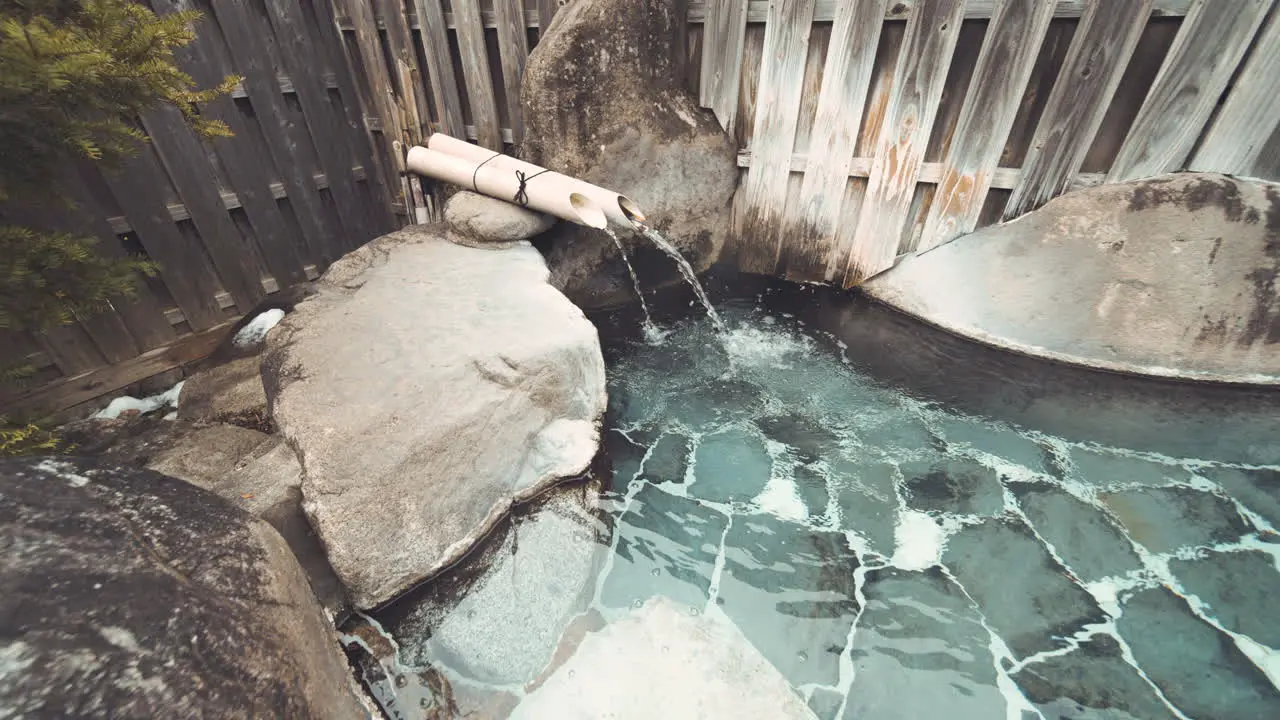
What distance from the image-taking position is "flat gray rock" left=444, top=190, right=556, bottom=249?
366 centimetres

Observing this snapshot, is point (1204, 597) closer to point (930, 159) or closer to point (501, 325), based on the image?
point (930, 159)

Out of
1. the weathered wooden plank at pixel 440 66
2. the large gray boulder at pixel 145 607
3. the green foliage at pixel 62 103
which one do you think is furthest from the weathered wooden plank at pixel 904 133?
the large gray boulder at pixel 145 607

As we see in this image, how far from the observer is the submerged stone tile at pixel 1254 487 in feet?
8.67

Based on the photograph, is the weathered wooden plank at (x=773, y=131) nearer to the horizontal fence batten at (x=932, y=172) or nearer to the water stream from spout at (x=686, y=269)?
the horizontal fence batten at (x=932, y=172)

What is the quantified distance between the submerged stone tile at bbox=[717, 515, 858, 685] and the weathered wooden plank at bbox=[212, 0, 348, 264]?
13.9ft

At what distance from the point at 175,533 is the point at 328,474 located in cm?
67

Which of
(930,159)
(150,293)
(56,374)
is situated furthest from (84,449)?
(930,159)

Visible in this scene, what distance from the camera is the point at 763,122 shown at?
4.02 m

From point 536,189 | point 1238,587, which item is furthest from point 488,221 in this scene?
point 1238,587

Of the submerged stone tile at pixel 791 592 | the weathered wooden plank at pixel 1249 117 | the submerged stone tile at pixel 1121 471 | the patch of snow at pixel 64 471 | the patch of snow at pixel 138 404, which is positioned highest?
the weathered wooden plank at pixel 1249 117

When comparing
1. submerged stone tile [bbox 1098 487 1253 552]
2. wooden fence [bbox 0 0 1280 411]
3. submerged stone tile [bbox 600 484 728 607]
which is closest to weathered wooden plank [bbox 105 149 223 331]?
wooden fence [bbox 0 0 1280 411]

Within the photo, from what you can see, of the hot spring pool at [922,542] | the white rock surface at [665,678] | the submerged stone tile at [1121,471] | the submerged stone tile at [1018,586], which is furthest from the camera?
the submerged stone tile at [1121,471]

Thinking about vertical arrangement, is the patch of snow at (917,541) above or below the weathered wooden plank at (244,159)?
below

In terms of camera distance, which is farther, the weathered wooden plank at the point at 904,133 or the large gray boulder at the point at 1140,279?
the weathered wooden plank at the point at 904,133
